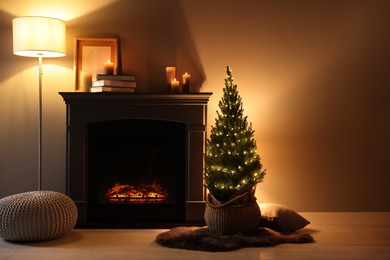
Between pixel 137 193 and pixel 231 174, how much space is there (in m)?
0.84

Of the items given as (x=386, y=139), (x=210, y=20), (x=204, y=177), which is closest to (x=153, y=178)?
(x=204, y=177)

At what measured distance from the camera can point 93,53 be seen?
4039mm

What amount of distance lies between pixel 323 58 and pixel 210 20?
3.16 ft

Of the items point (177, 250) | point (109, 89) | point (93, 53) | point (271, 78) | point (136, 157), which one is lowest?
point (177, 250)

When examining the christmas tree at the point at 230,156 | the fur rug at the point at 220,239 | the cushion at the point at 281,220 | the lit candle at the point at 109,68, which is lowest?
the fur rug at the point at 220,239

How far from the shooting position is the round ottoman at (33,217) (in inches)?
124

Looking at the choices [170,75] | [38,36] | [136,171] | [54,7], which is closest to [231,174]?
[136,171]

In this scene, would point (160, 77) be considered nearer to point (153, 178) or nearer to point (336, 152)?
point (153, 178)

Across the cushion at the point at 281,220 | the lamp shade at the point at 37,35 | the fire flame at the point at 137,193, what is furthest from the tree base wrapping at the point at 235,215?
the lamp shade at the point at 37,35

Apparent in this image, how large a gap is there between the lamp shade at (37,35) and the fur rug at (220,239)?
1.56 m

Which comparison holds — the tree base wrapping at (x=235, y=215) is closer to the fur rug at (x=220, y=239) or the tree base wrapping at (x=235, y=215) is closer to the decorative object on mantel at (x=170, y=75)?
the fur rug at (x=220, y=239)

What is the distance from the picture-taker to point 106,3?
407cm

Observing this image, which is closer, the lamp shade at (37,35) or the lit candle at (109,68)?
the lamp shade at (37,35)

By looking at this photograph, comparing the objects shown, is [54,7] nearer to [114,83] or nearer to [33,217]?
[114,83]
